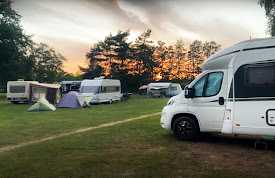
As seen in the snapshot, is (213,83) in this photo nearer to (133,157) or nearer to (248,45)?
(248,45)

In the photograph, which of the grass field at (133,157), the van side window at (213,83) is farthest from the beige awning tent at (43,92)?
the van side window at (213,83)

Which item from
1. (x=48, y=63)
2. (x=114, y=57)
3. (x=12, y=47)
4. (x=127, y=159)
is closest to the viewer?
(x=127, y=159)

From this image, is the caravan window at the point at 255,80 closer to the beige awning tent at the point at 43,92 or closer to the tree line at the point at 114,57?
the tree line at the point at 114,57

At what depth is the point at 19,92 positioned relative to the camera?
39812mm

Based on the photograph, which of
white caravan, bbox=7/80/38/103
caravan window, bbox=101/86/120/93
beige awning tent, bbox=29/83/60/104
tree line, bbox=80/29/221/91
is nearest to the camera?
white caravan, bbox=7/80/38/103

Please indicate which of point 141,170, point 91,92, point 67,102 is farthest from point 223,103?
point 91,92

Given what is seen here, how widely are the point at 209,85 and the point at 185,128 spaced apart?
1475mm

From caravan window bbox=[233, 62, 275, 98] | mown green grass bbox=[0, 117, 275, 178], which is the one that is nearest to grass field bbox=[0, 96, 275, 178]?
mown green grass bbox=[0, 117, 275, 178]

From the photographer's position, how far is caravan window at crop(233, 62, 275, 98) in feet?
35.7

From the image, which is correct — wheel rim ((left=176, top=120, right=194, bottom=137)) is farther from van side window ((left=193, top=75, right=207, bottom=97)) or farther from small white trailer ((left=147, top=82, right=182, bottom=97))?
small white trailer ((left=147, top=82, right=182, bottom=97))

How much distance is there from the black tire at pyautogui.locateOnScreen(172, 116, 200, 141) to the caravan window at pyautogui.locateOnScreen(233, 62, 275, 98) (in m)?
1.84

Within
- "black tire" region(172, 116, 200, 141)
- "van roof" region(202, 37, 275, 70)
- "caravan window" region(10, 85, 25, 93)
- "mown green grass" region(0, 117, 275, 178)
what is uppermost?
"van roof" region(202, 37, 275, 70)

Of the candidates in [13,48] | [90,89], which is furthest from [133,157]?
[13,48]

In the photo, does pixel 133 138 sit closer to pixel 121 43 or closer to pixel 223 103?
pixel 223 103
